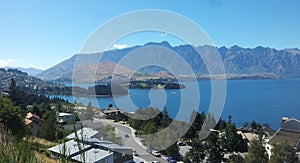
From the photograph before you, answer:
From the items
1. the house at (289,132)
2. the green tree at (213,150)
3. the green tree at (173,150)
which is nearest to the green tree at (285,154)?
the green tree at (213,150)

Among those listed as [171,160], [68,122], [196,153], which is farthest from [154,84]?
[68,122]

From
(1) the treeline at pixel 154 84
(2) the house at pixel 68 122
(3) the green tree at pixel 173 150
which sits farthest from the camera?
(3) the green tree at pixel 173 150

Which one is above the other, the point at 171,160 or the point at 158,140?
the point at 158,140

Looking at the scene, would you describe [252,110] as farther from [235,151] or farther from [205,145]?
[205,145]

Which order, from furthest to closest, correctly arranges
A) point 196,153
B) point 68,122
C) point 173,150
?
point 173,150 < point 196,153 < point 68,122

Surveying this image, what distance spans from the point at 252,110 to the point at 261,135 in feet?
57.8

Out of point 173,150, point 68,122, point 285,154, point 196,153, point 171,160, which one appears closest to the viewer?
point 68,122

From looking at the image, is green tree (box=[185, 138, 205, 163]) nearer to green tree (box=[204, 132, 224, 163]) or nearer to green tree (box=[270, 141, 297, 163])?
green tree (box=[204, 132, 224, 163])

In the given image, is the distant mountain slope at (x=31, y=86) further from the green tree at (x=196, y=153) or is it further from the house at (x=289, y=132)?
the house at (x=289, y=132)

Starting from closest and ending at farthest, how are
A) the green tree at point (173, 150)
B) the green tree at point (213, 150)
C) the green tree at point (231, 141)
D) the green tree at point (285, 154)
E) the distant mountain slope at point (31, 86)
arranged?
1. the green tree at point (285, 154)
2. the green tree at point (213, 150)
3. the green tree at point (173, 150)
4. the green tree at point (231, 141)
5. the distant mountain slope at point (31, 86)

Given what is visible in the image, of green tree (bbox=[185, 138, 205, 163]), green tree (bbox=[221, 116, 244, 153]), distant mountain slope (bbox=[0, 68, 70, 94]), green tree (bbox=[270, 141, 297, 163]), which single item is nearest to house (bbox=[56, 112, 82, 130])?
green tree (bbox=[185, 138, 205, 163])

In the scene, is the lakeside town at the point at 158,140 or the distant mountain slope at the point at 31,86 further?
the distant mountain slope at the point at 31,86

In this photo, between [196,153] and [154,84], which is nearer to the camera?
[196,153]

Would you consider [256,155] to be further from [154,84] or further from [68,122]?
[154,84]
